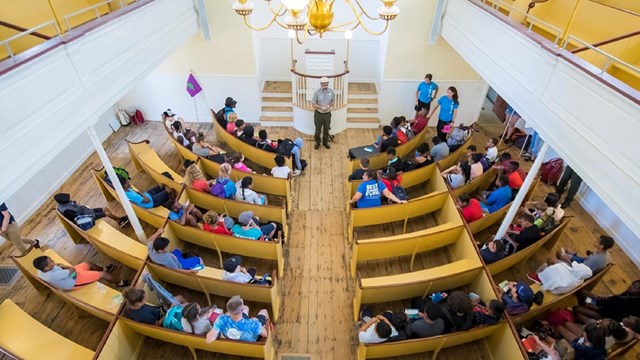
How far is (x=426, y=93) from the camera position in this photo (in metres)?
8.83

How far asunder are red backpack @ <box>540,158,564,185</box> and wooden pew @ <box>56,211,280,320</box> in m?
6.64

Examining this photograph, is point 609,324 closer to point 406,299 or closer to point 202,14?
point 406,299

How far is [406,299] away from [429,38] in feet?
22.0

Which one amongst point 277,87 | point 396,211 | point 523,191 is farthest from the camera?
point 277,87

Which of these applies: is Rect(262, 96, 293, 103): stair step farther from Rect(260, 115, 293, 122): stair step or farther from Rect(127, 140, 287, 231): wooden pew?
Rect(127, 140, 287, 231): wooden pew

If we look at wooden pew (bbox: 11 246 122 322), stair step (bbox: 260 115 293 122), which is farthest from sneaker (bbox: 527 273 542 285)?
stair step (bbox: 260 115 293 122)

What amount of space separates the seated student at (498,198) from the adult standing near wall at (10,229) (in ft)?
26.5

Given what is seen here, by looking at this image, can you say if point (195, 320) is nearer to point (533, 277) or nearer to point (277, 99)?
point (533, 277)

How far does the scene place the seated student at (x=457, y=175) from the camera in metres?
6.61

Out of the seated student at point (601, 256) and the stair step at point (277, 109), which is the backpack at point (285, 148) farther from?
the seated student at point (601, 256)

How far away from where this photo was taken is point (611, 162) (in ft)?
11.5

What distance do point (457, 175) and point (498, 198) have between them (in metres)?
0.84

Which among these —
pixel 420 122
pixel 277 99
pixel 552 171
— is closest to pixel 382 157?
pixel 420 122

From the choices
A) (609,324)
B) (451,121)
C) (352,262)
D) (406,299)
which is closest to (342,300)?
(352,262)
